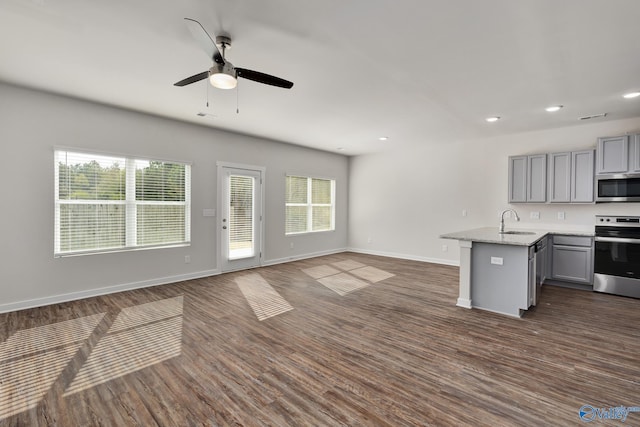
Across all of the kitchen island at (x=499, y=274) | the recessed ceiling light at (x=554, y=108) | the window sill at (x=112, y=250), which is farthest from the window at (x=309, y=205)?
the recessed ceiling light at (x=554, y=108)

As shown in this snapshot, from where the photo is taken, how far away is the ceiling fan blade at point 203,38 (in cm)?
199

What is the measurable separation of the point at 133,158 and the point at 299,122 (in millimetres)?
2650

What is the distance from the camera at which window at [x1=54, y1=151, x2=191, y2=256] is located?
404 centimetres

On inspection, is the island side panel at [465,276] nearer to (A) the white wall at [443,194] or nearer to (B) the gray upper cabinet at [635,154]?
(A) the white wall at [443,194]

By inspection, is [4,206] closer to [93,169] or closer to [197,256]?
[93,169]

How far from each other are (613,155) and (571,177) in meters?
0.57

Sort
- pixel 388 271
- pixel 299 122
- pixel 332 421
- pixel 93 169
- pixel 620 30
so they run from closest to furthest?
pixel 332 421
pixel 620 30
pixel 93 169
pixel 299 122
pixel 388 271

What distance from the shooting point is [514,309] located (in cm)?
355

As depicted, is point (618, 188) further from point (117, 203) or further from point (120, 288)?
point (120, 288)

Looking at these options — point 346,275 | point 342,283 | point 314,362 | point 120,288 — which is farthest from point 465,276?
point 120,288

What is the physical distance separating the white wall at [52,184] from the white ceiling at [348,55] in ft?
1.19

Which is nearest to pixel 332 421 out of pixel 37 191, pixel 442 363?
pixel 442 363

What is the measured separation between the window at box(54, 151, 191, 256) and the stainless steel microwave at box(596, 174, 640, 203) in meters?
6.63

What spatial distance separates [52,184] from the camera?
3.90m
